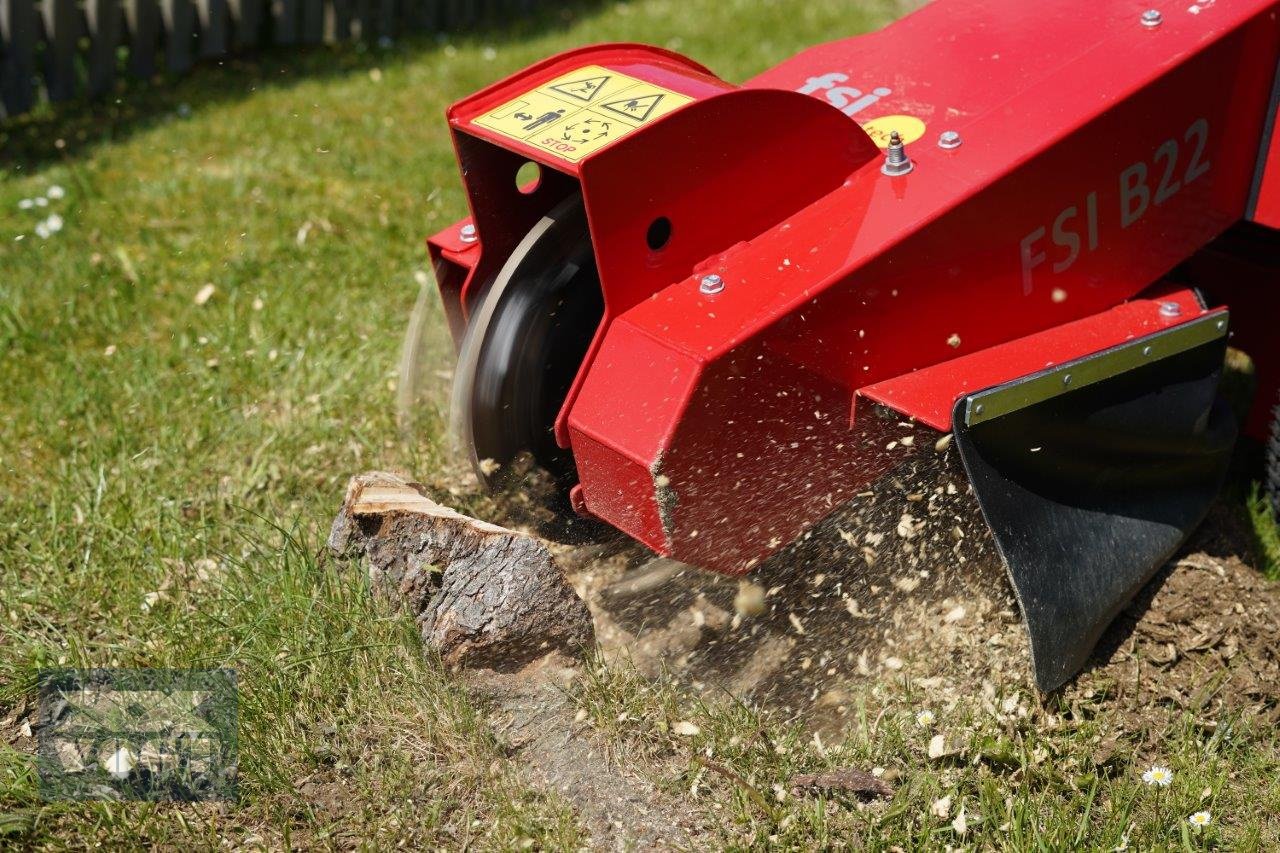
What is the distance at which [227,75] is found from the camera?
5559 mm

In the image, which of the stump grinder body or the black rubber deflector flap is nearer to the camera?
the stump grinder body

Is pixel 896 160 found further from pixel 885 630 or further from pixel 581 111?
pixel 885 630

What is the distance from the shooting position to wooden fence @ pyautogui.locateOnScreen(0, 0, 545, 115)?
5.06 metres

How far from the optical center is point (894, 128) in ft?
8.27

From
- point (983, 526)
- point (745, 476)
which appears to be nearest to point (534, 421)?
point (745, 476)

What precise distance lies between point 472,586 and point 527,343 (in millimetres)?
441

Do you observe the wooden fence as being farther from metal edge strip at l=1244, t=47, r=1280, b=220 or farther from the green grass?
the green grass

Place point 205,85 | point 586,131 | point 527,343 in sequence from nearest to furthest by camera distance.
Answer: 1. point 586,131
2. point 527,343
3. point 205,85

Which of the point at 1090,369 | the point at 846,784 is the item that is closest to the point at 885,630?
the point at 846,784

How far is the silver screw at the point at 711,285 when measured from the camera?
2.23 meters

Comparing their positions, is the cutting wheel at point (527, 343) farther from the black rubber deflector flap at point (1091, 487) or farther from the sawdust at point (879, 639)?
the black rubber deflector flap at point (1091, 487)

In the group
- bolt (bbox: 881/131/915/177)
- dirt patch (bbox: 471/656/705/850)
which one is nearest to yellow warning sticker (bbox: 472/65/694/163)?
bolt (bbox: 881/131/915/177)

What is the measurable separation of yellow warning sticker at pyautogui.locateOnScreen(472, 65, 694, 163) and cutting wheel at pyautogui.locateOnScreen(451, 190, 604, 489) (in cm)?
19

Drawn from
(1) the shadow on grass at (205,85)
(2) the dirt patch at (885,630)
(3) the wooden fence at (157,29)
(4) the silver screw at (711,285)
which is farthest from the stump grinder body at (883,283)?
(3) the wooden fence at (157,29)
